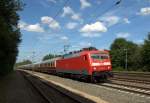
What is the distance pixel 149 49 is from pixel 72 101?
63661 mm

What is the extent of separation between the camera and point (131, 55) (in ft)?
A: 360

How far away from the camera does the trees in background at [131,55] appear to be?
76.9 m

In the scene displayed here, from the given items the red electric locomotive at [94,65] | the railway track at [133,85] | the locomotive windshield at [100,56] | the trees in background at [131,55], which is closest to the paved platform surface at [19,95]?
the red electric locomotive at [94,65]

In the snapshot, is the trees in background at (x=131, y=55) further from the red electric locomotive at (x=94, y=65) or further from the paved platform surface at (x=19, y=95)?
the paved platform surface at (x=19, y=95)

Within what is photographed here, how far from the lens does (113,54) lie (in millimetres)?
120812

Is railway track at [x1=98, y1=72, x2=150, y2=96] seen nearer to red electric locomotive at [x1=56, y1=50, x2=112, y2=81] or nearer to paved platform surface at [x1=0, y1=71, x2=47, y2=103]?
red electric locomotive at [x1=56, y1=50, x2=112, y2=81]

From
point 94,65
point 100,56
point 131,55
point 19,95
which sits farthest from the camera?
point 131,55

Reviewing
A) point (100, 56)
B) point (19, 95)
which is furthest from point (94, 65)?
point (19, 95)

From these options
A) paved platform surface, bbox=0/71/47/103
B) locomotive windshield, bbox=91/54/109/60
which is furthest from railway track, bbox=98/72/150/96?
paved platform surface, bbox=0/71/47/103

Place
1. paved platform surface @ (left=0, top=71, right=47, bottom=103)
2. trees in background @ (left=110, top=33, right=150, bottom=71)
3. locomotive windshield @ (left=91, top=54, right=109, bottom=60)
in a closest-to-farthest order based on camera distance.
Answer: paved platform surface @ (left=0, top=71, right=47, bottom=103) → locomotive windshield @ (left=91, top=54, right=109, bottom=60) → trees in background @ (left=110, top=33, right=150, bottom=71)

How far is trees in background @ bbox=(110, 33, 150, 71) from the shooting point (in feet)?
252

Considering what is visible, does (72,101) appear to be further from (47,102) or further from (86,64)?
(86,64)

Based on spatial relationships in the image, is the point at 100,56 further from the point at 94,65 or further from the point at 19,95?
the point at 19,95

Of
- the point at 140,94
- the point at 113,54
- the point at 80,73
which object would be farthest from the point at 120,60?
the point at 140,94
